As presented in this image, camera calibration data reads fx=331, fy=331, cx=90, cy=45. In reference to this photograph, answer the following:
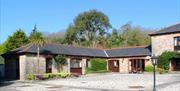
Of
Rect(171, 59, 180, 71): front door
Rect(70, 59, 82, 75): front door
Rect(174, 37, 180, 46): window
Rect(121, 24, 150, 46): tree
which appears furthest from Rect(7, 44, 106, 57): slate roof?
Rect(121, 24, 150, 46): tree

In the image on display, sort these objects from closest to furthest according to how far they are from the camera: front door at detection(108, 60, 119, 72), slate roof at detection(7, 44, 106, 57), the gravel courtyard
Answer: the gravel courtyard < slate roof at detection(7, 44, 106, 57) < front door at detection(108, 60, 119, 72)

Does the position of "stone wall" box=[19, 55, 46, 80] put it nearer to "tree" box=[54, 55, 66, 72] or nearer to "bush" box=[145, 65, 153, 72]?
"tree" box=[54, 55, 66, 72]

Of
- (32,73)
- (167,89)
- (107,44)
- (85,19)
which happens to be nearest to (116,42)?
(107,44)

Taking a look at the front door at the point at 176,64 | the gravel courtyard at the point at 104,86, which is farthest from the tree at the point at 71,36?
the gravel courtyard at the point at 104,86

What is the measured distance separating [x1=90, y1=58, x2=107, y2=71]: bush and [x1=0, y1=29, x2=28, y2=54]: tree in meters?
20.0

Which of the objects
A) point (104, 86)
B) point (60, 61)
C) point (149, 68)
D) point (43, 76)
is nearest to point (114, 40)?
point (149, 68)

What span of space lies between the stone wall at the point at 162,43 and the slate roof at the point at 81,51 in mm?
1878

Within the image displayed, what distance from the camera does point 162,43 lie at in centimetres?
4281

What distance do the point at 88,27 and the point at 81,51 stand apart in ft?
121

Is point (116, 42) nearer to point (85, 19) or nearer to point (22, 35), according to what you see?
point (85, 19)

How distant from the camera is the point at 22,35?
203 ft

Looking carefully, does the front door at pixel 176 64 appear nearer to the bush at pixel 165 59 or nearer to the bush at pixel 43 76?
the bush at pixel 165 59

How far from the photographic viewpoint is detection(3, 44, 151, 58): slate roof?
40094 millimetres

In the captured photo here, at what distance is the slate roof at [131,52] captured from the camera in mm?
45794
